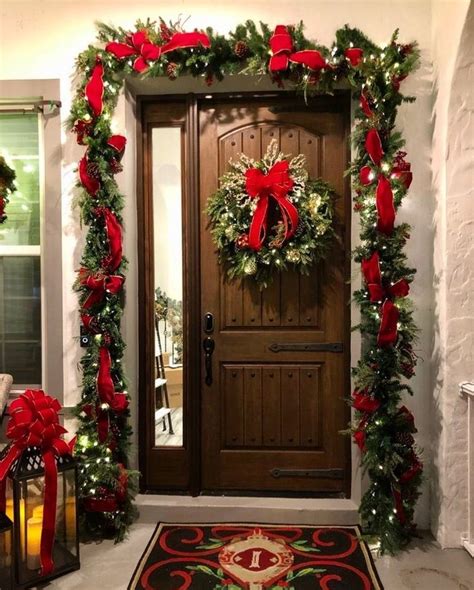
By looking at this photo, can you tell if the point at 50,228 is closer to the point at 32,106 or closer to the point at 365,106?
the point at 32,106

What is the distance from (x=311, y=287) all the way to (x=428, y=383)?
31.9 inches

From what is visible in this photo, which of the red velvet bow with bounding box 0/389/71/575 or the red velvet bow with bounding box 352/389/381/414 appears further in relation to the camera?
the red velvet bow with bounding box 352/389/381/414

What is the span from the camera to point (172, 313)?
A: 9.76 feet

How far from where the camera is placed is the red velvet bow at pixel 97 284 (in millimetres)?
2566

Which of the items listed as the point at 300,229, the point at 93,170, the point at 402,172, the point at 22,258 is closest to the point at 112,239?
the point at 93,170

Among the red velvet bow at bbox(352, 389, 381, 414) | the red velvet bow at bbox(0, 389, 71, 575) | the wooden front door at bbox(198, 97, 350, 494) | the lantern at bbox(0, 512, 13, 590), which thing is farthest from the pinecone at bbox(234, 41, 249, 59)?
the lantern at bbox(0, 512, 13, 590)

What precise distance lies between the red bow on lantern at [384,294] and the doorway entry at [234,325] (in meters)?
0.38

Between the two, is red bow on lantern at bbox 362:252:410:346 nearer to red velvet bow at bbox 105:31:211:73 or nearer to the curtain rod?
red velvet bow at bbox 105:31:211:73

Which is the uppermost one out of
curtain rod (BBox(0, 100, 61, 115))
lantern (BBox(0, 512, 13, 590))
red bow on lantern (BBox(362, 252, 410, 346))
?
curtain rod (BBox(0, 100, 61, 115))

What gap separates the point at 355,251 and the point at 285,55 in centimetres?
104

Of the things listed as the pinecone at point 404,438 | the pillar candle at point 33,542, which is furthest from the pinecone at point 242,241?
the pillar candle at point 33,542

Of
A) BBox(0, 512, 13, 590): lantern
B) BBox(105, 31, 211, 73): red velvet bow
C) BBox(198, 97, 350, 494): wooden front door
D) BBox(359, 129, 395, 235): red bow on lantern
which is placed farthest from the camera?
BBox(198, 97, 350, 494): wooden front door

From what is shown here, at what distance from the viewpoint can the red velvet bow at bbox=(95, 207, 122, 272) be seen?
260 centimetres

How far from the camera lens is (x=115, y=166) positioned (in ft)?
8.73
